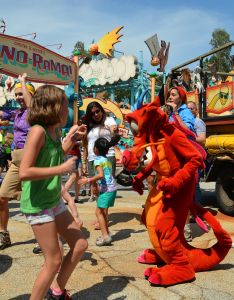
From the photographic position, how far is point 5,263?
9.84 ft

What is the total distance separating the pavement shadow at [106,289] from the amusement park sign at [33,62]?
3.92 meters

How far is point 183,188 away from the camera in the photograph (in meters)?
2.68

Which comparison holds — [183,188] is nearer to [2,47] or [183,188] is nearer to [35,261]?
[35,261]

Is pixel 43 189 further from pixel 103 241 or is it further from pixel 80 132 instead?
pixel 103 241

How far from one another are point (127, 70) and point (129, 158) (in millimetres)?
17032

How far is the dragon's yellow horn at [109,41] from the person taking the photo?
12118mm

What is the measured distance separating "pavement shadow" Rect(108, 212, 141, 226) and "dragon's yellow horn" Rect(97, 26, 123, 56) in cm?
842

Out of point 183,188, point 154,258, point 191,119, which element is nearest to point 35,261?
point 154,258

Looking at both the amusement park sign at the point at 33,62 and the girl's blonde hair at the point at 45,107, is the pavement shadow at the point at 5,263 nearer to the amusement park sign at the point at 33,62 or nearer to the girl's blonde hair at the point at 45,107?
the girl's blonde hair at the point at 45,107

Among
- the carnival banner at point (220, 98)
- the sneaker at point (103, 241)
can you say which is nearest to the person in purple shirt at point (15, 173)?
the sneaker at point (103, 241)

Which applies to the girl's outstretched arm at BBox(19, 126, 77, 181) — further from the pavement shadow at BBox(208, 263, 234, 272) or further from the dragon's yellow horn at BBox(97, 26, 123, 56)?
the dragon's yellow horn at BBox(97, 26, 123, 56)

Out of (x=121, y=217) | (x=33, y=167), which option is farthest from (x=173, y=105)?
(x=121, y=217)

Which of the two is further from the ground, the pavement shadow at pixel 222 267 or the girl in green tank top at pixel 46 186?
the girl in green tank top at pixel 46 186

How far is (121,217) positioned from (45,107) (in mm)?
3466
